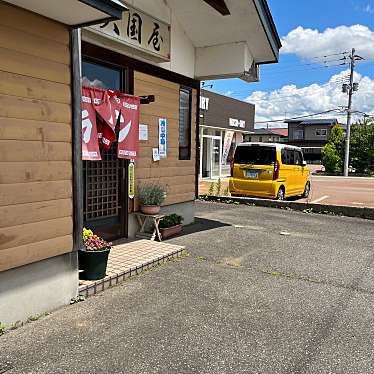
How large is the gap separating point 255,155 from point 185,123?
12.9 ft

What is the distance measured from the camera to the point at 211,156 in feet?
69.7

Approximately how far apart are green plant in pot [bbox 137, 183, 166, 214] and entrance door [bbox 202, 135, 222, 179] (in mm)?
14264

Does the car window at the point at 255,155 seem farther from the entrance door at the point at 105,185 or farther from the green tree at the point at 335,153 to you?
the green tree at the point at 335,153

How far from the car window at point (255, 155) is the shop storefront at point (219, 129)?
7864mm

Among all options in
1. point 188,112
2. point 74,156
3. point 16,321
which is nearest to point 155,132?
point 188,112

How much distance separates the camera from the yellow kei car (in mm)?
10859

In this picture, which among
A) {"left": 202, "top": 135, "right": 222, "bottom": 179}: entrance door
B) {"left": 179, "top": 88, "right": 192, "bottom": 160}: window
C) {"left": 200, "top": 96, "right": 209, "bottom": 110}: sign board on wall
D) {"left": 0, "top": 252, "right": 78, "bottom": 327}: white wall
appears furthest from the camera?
{"left": 202, "top": 135, "right": 222, "bottom": 179}: entrance door

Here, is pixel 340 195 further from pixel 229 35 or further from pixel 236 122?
pixel 229 35

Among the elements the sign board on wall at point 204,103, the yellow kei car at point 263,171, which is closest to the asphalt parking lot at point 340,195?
the yellow kei car at point 263,171

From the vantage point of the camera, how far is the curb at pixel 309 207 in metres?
9.76

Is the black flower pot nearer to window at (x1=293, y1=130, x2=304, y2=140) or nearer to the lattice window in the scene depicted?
the lattice window

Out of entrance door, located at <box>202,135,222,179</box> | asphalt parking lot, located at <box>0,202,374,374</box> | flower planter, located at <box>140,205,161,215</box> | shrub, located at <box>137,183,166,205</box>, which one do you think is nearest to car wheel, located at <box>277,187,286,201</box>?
asphalt parking lot, located at <box>0,202,374,374</box>

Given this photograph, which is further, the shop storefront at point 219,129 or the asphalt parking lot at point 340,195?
the shop storefront at point 219,129

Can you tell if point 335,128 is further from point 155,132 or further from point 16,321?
point 16,321
